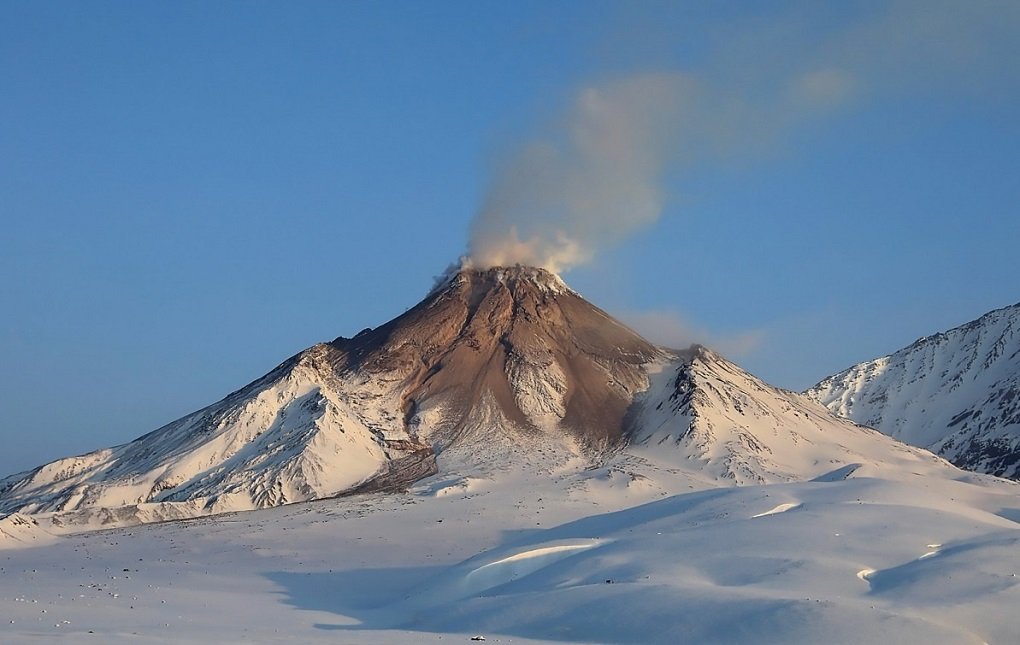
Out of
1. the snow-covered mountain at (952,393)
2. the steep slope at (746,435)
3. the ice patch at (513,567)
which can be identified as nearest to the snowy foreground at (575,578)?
the ice patch at (513,567)

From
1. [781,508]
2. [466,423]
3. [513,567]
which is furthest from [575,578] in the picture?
[466,423]

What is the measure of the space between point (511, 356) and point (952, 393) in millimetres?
79079

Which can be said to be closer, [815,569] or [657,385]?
[815,569]

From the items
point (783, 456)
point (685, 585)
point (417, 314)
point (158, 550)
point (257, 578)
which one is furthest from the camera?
point (417, 314)

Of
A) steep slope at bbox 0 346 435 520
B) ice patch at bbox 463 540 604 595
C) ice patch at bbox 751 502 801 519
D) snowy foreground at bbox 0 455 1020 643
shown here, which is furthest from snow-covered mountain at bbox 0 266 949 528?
ice patch at bbox 463 540 604 595

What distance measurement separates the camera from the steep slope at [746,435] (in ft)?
257

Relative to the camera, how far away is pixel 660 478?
7488 cm

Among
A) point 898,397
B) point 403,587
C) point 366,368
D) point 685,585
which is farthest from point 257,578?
point 898,397

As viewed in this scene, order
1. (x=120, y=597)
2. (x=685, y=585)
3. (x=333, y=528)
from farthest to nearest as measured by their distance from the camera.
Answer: (x=333, y=528) → (x=120, y=597) → (x=685, y=585)

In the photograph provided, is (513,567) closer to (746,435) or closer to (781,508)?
(781,508)

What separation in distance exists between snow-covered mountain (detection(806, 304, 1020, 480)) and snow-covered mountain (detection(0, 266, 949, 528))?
39694 mm

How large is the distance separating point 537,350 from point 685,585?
61.1 meters

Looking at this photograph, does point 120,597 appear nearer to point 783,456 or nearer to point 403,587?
point 403,587

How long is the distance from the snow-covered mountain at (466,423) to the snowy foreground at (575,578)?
1279 centimetres
